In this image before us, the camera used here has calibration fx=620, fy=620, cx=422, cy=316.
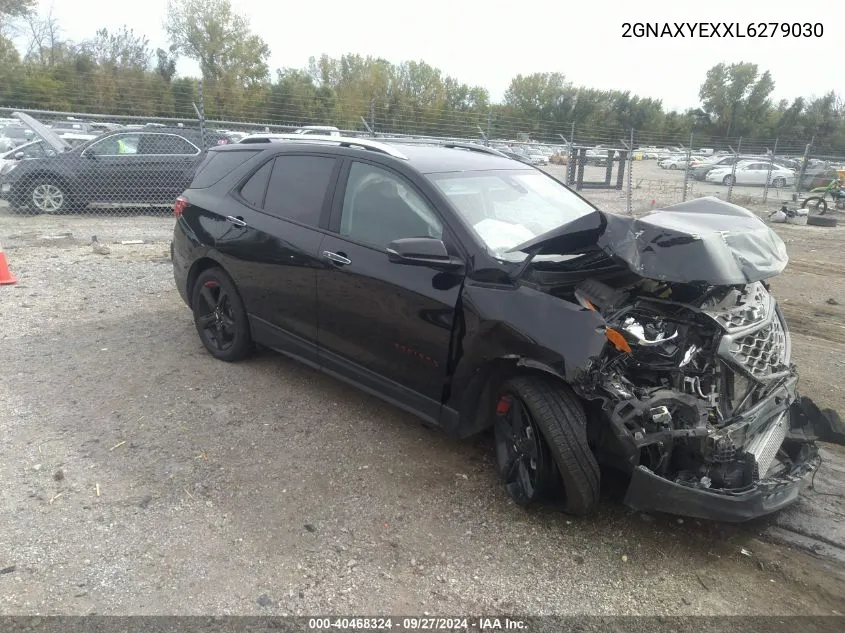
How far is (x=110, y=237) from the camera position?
10328 millimetres

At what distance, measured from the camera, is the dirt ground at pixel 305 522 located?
2666 mm

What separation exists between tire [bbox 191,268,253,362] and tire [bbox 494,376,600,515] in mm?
2434

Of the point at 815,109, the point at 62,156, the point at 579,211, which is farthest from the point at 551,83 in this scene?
the point at 579,211

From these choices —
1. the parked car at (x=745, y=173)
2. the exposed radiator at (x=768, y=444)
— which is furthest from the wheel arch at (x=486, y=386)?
the parked car at (x=745, y=173)

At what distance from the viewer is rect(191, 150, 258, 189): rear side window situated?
4898 millimetres

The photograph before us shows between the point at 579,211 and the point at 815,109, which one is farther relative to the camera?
the point at 815,109

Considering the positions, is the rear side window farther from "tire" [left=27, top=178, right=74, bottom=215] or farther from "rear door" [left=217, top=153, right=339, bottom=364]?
"tire" [left=27, top=178, right=74, bottom=215]

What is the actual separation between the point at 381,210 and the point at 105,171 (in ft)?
33.2

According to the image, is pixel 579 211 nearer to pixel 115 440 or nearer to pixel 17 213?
pixel 115 440

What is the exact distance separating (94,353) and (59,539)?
260 cm

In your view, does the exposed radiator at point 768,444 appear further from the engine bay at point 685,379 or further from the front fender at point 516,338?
the front fender at point 516,338

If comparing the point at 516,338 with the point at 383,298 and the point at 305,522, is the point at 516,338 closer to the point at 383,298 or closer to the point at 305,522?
the point at 383,298

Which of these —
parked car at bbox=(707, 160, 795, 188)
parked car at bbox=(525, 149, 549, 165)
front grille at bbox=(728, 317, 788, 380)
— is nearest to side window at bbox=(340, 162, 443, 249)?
front grille at bbox=(728, 317, 788, 380)

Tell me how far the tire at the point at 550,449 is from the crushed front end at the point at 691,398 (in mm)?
140
